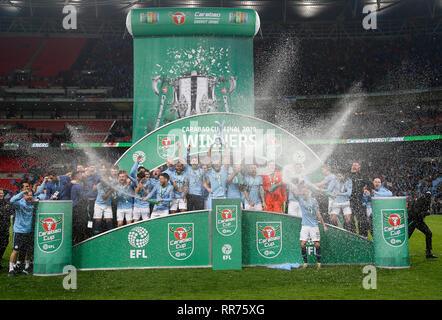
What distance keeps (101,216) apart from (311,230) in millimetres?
4042

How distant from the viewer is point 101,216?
8.10 m

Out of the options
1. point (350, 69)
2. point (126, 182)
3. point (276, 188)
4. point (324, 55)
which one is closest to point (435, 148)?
point (350, 69)

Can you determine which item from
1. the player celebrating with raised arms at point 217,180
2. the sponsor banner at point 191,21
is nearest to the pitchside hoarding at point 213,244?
the player celebrating with raised arms at point 217,180

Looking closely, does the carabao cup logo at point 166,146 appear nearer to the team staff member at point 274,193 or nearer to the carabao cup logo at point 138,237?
the team staff member at point 274,193

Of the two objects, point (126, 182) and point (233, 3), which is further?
point (233, 3)

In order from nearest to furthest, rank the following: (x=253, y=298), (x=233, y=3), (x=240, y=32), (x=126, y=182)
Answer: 1. (x=253, y=298)
2. (x=126, y=182)
3. (x=240, y=32)
4. (x=233, y=3)

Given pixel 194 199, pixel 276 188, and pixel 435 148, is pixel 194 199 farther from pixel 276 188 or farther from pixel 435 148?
pixel 435 148

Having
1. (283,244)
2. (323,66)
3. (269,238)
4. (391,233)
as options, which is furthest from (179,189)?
(323,66)

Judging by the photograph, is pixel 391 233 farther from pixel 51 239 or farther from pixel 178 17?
pixel 178 17

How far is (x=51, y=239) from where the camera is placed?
666cm

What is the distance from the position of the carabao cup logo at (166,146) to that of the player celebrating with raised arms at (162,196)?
166 cm

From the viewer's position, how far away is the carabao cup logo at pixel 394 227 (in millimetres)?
7008

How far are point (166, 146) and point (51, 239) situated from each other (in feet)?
11.9

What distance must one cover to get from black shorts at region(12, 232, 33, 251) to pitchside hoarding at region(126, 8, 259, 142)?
4990mm
